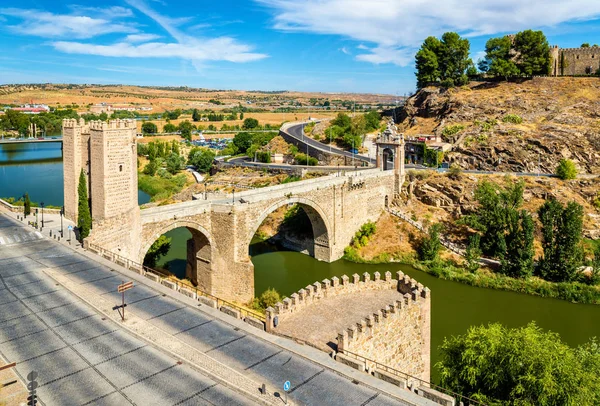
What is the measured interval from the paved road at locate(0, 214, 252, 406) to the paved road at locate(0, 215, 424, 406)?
2cm

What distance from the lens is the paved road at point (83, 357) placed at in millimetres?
10406

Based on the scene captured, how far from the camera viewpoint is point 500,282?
29.3m

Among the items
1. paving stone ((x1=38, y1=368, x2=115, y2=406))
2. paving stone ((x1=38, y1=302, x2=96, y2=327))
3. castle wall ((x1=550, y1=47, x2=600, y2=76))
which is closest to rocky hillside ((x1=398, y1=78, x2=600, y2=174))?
castle wall ((x1=550, y1=47, x2=600, y2=76))

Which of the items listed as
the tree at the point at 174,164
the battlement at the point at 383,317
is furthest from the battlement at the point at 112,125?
the tree at the point at 174,164

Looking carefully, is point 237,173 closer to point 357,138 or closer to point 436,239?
point 357,138

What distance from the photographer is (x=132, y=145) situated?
858 inches

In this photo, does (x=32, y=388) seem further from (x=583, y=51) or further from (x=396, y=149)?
(x=583, y=51)

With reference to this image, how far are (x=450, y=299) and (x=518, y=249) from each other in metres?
5.82

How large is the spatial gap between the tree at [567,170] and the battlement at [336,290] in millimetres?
26621

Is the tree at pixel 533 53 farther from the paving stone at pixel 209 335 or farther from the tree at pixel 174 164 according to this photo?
the paving stone at pixel 209 335

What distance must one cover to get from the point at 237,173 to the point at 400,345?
38.8m

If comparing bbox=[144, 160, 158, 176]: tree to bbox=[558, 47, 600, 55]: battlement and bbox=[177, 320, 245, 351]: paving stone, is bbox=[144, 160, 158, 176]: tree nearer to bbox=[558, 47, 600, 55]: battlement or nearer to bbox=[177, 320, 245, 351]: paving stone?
bbox=[177, 320, 245, 351]: paving stone

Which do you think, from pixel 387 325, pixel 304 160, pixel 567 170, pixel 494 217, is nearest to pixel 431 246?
pixel 494 217

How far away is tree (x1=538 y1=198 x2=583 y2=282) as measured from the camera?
2828 cm
